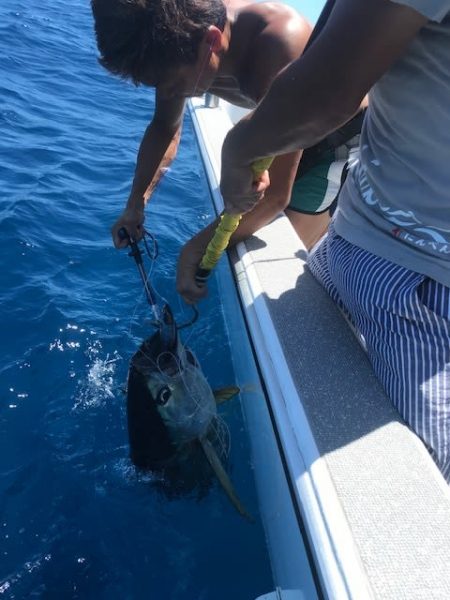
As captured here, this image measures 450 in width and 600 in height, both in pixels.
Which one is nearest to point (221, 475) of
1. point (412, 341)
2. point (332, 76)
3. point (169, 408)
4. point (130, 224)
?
point (169, 408)

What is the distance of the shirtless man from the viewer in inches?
70.3

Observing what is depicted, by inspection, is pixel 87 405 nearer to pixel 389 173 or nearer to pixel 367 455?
pixel 367 455

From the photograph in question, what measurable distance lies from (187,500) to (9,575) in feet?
2.57

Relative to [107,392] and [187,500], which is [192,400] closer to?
[187,500]

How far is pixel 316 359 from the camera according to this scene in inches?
68.7

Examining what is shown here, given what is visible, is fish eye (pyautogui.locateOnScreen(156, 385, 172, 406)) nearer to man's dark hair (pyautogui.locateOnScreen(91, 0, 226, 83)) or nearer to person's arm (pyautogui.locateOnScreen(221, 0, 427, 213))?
person's arm (pyautogui.locateOnScreen(221, 0, 427, 213))

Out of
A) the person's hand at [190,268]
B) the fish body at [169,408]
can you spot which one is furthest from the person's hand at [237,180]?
the fish body at [169,408]

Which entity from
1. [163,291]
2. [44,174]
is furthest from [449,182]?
[44,174]

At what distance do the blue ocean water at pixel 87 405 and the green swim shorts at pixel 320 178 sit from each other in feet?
3.12

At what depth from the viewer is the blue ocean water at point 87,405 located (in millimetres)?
2158

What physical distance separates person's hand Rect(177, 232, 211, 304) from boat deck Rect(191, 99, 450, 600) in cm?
25

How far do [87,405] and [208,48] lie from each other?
185 cm

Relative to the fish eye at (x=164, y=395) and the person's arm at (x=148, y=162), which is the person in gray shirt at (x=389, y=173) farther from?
the person's arm at (x=148, y=162)

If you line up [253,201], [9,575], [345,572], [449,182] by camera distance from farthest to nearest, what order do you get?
[9,575]
[253,201]
[449,182]
[345,572]
